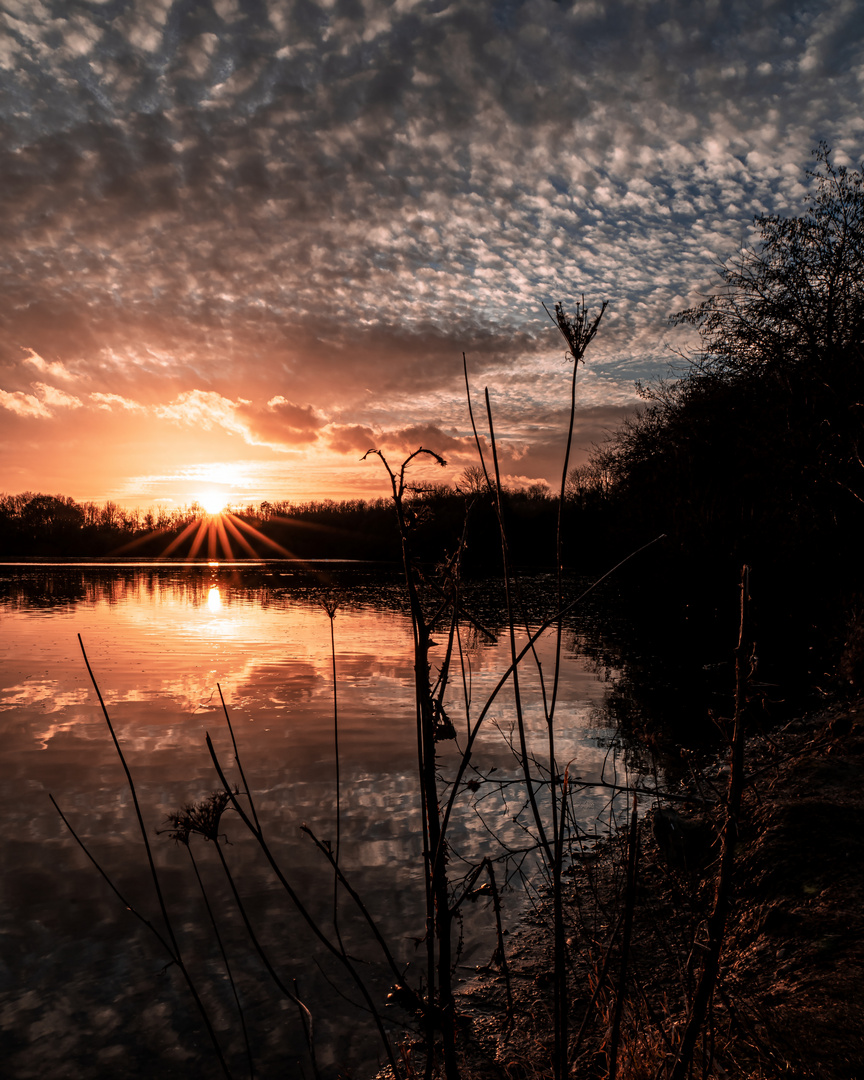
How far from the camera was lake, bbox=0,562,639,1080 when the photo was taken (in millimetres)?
3449

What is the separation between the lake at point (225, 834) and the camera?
3449 mm

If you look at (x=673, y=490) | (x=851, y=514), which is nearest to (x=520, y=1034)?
(x=851, y=514)

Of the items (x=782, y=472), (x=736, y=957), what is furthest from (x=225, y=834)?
(x=782, y=472)

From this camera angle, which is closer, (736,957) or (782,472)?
(736,957)

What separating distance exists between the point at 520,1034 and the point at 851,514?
12986 millimetres

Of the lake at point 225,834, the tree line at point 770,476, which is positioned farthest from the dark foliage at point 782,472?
the lake at point 225,834

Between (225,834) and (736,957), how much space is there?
9.20 ft

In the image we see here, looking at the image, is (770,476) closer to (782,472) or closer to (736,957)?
(782,472)

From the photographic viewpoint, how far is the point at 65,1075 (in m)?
3.14

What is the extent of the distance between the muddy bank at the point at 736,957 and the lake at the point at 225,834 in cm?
47

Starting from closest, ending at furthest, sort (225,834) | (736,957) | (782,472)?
(225,834) < (736,957) < (782,472)

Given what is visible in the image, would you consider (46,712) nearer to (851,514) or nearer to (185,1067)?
(185,1067)

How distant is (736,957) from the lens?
3.41m

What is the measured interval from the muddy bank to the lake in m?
0.47
